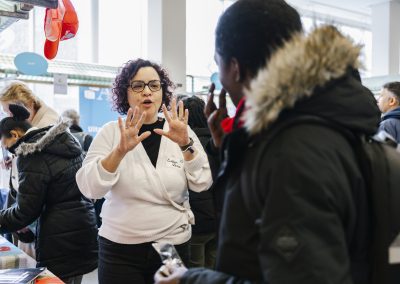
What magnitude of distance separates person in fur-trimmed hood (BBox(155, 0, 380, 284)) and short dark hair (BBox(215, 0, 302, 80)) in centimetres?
1

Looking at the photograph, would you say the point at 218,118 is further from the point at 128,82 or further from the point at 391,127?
the point at 391,127

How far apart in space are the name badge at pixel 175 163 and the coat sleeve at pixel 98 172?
231 millimetres

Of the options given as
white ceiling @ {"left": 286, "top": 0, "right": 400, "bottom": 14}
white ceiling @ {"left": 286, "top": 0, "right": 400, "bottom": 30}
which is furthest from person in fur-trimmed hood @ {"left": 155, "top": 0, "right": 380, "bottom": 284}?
white ceiling @ {"left": 286, "top": 0, "right": 400, "bottom": 14}

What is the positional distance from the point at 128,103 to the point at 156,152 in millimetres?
325

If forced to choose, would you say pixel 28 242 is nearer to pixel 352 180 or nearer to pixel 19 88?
pixel 19 88

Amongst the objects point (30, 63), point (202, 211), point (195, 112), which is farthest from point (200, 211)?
point (30, 63)

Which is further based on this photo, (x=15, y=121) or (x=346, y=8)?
(x=346, y=8)

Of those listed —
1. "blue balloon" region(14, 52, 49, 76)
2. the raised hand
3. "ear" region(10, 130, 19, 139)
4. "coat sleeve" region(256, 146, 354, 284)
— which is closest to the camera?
"coat sleeve" region(256, 146, 354, 284)

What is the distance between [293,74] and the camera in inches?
28.6

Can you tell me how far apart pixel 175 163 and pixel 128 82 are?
0.44 meters

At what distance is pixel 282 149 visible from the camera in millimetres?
702

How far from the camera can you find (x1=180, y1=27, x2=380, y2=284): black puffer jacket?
669 millimetres

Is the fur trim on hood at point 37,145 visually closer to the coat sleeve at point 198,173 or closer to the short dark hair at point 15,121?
the short dark hair at point 15,121

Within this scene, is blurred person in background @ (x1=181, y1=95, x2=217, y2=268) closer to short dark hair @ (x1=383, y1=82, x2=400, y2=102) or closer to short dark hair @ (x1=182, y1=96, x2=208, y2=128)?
short dark hair @ (x1=182, y1=96, x2=208, y2=128)
